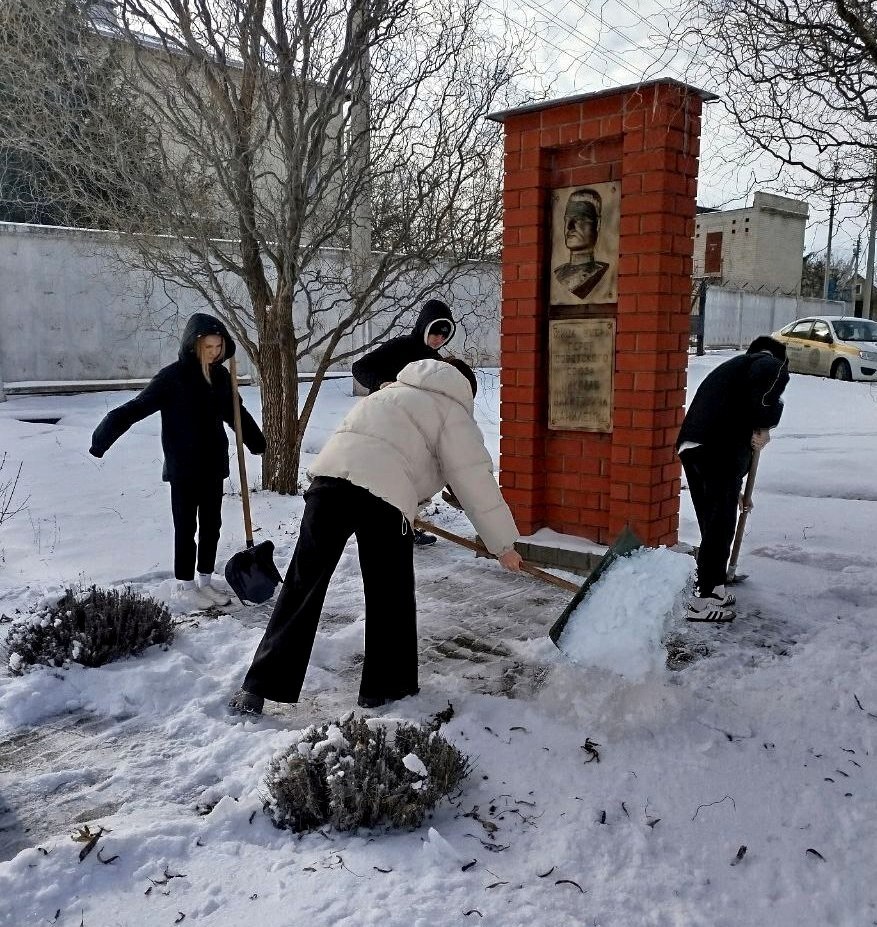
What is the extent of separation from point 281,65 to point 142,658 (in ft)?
14.6

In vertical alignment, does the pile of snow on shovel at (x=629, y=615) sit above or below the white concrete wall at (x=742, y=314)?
below

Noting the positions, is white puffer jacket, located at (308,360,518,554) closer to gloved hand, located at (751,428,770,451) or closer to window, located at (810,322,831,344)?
gloved hand, located at (751,428,770,451)

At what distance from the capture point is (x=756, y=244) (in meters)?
36.3

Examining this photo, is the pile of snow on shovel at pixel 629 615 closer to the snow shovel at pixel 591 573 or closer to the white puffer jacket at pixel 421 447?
the snow shovel at pixel 591 573

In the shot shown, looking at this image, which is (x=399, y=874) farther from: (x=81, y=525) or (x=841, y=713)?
(x=81, y=525)

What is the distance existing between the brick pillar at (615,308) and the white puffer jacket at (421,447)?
193cm

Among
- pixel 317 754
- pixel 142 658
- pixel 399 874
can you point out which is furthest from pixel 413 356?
pixel 399 874

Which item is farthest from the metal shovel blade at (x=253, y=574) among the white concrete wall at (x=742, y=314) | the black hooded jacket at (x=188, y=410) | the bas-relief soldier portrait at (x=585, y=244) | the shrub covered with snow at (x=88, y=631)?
the white concrete wall at (x=742, y=314)

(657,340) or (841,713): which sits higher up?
(657,340)

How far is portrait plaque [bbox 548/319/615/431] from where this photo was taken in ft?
16.4

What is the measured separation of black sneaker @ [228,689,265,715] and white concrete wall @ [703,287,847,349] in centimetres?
2345

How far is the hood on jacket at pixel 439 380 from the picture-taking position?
3.16 meters

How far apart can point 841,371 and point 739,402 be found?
14.3 meters

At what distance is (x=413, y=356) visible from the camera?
197 inches
